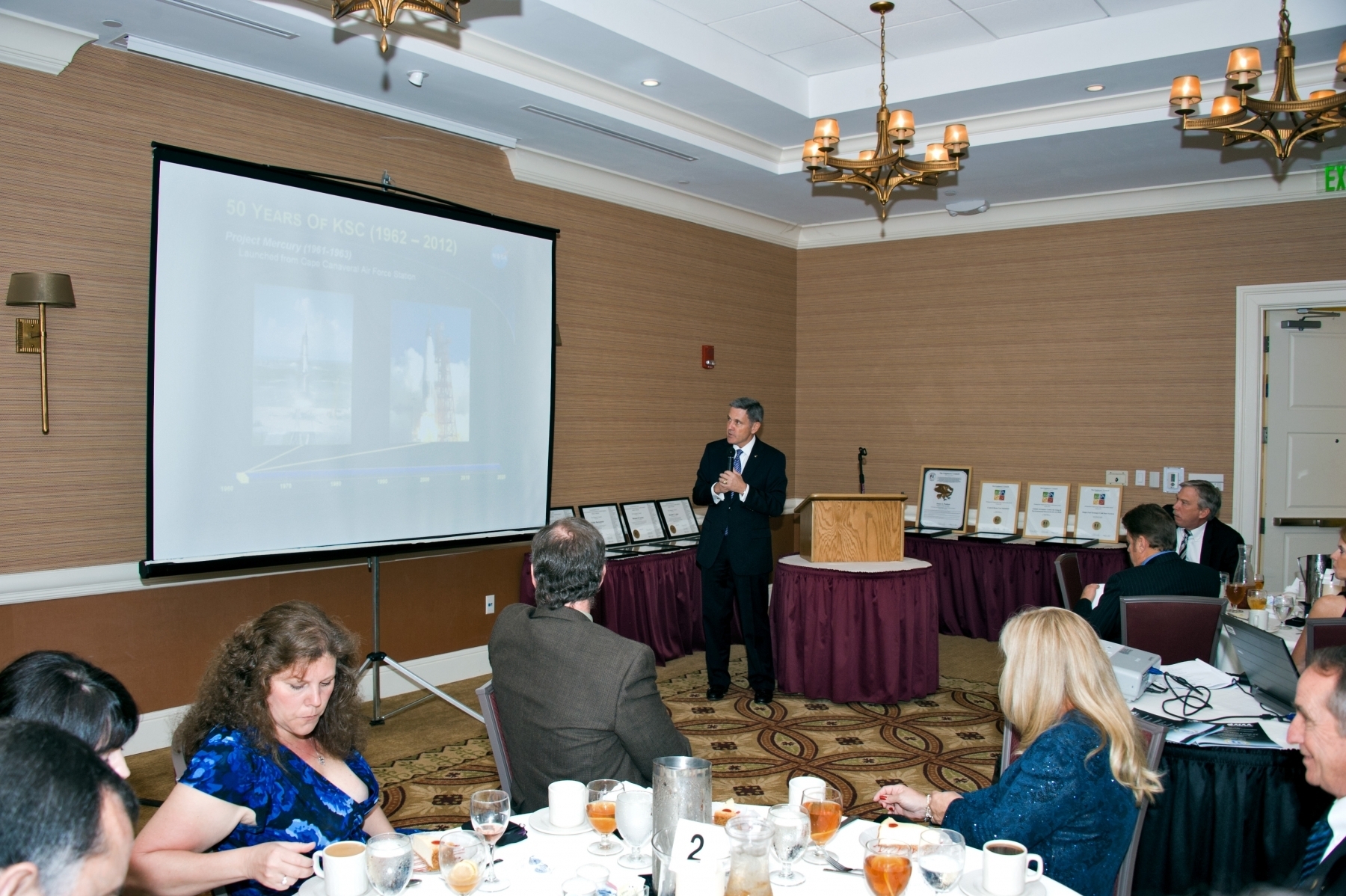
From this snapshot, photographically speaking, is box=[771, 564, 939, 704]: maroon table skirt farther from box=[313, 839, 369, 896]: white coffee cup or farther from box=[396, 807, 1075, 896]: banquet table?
box=[313, 839, 369, 896]: white coffee cup

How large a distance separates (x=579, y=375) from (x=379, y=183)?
1.88 m

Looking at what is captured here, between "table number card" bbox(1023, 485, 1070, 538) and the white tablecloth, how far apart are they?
575 centimetres

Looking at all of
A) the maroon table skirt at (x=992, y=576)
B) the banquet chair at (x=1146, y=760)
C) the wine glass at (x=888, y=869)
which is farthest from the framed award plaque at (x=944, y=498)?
the wine glass at (x=888, y=869)

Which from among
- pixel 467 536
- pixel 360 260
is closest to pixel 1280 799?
pixel 467 536

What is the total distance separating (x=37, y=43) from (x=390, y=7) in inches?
110

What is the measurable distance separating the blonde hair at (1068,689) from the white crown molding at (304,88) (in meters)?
4.31

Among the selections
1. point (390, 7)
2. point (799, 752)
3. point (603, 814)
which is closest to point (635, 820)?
point (603, 814)

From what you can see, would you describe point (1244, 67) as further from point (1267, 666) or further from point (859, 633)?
point (859, 633)

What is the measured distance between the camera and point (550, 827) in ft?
6.46

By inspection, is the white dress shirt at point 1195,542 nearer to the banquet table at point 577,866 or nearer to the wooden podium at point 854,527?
the wooden podium at point 854,527

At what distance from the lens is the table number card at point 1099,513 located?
7000mm

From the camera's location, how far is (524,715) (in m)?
2.37

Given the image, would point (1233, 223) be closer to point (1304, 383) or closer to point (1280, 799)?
point (1304, 383)

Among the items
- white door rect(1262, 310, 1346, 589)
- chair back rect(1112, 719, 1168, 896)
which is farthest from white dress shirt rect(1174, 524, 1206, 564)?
chair back rect(1112, 719, 1168, 896)
